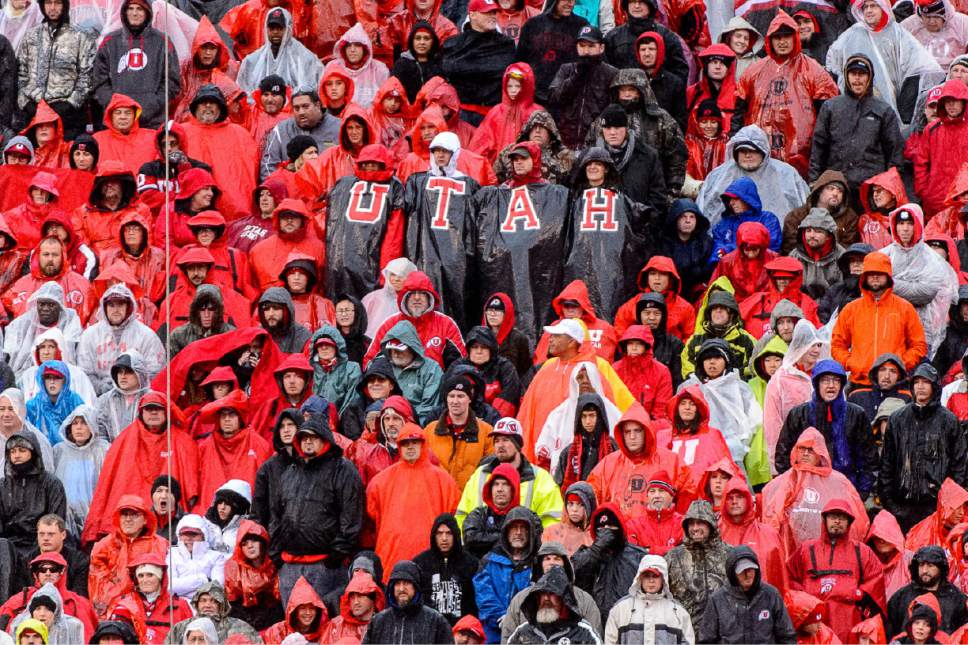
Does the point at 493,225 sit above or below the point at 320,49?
below

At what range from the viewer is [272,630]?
60.3 ft

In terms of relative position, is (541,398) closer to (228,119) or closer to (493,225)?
(493,225)

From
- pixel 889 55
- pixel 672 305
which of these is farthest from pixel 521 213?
pixel 889 55

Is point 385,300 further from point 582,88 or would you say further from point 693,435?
point 693,435

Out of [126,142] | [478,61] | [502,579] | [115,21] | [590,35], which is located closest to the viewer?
[502,579]

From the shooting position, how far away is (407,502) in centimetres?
1888

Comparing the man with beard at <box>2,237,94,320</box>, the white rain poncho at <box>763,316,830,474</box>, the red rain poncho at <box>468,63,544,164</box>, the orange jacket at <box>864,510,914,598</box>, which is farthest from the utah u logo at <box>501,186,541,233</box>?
the orange jacket at <box>864,510,914,598</box>

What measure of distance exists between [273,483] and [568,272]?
3.80m

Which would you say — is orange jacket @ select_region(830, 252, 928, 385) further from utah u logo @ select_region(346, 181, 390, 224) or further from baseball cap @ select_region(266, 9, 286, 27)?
baseball cap @ select_region(266, 9, 286, 27)

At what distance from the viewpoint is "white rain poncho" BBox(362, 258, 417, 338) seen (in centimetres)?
2133

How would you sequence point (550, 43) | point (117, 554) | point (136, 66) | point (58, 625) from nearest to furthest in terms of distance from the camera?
1. point (58, 625)
2. point (117, 554)
3. point (550, 43)
4. point (136, 66)

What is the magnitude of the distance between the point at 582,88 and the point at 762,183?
1695 millimetres

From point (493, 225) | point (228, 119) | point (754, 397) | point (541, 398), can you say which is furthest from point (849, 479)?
point (228, 119)

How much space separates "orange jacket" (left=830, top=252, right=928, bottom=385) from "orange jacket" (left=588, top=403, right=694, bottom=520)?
2.35m
